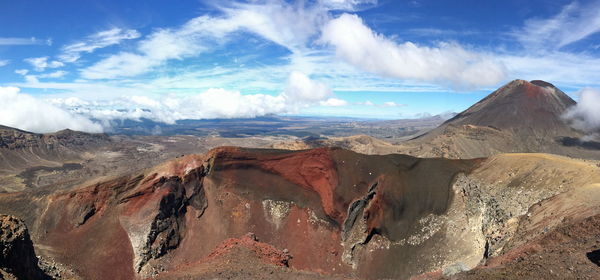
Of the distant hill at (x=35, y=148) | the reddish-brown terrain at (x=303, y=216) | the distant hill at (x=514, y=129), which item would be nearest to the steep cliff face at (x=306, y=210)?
the reddish-brown terrain at (x=303, y=216)

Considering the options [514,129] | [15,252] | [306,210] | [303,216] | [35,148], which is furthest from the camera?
[35,148]

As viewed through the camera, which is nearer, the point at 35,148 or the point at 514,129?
the point at 514,129

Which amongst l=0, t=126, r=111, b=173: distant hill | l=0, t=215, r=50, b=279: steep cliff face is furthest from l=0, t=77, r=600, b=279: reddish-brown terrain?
l=0, t=126, r=111, b=173: distant hill

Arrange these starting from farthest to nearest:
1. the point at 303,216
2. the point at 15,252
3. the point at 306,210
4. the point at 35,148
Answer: the point at 35,148 < the point at 306,210 < the point at 303,216 < the point at 15,252

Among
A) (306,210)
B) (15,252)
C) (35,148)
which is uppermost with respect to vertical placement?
(15,252)

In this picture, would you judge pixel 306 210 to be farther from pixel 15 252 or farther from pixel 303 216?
pixel 15 252

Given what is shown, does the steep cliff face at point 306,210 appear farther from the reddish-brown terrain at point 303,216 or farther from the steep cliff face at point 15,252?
the steep cliff face at point 15,252

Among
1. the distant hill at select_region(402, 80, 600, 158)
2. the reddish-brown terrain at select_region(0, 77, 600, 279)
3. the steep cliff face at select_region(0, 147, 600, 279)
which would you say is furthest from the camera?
the distant hill at select_region(402, 80, 600, 158)

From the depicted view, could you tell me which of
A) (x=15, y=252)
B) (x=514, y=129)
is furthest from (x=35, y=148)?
(x=514, y=129)

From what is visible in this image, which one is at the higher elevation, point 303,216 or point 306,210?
point 306,210

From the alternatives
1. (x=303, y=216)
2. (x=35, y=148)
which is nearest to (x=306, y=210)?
(x=303, y=216)

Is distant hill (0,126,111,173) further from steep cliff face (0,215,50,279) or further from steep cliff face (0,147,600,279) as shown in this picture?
steep cliff face (0,215,50,279)

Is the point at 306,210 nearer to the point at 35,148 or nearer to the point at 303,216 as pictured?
the point at 303,216
